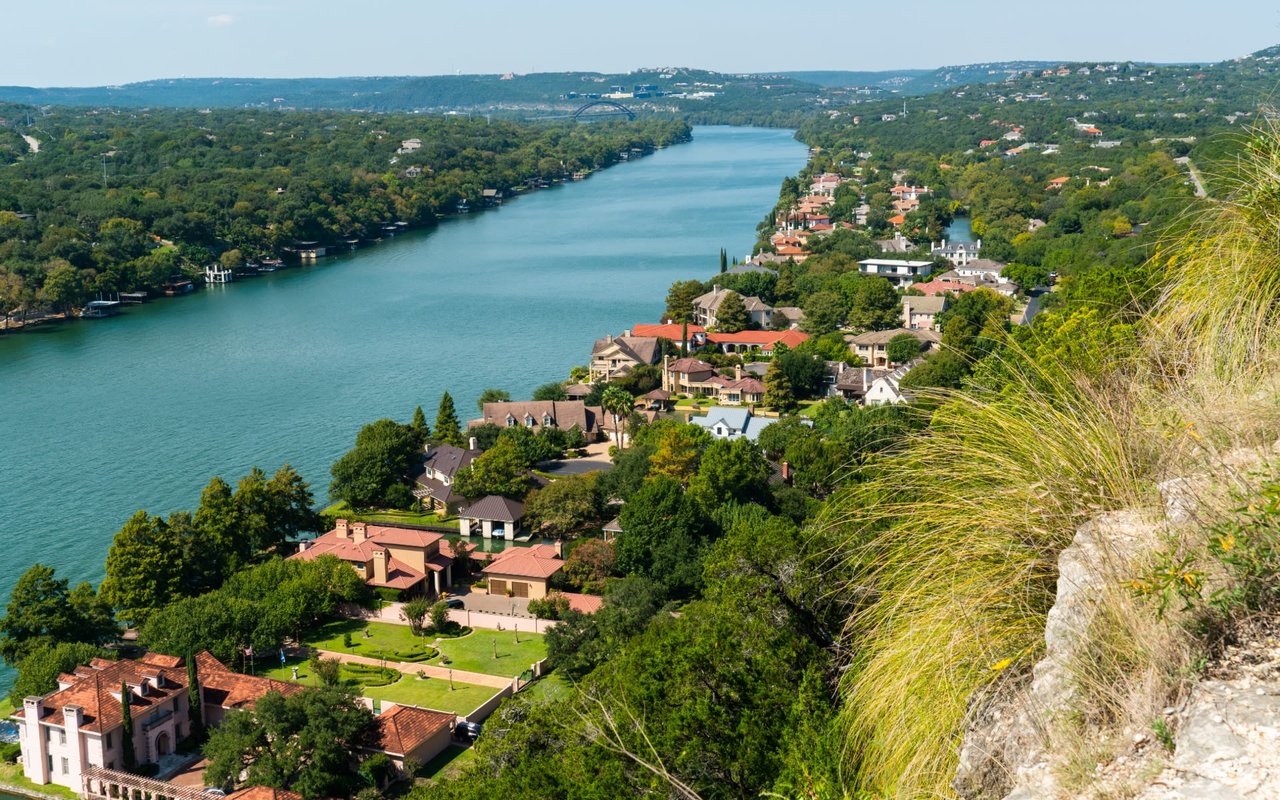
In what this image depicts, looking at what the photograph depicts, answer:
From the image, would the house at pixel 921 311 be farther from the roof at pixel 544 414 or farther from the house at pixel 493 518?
the house at pixel 493 518

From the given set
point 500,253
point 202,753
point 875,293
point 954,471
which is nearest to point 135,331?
point 500,253

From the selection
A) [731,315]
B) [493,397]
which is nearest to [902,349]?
[731,315]

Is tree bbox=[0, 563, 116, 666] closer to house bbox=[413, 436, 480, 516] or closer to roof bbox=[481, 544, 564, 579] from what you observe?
roof bbox=[481, 544, 564, 579]

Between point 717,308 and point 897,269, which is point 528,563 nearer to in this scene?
point 717,308

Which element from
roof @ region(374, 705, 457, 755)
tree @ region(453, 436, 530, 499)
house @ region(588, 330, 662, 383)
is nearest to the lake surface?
house @ region(588, 330, 662, 383)

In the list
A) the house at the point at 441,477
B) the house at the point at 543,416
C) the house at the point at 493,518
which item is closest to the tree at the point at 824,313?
the house at the point at 543,416

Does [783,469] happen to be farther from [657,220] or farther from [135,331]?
[657,220]
